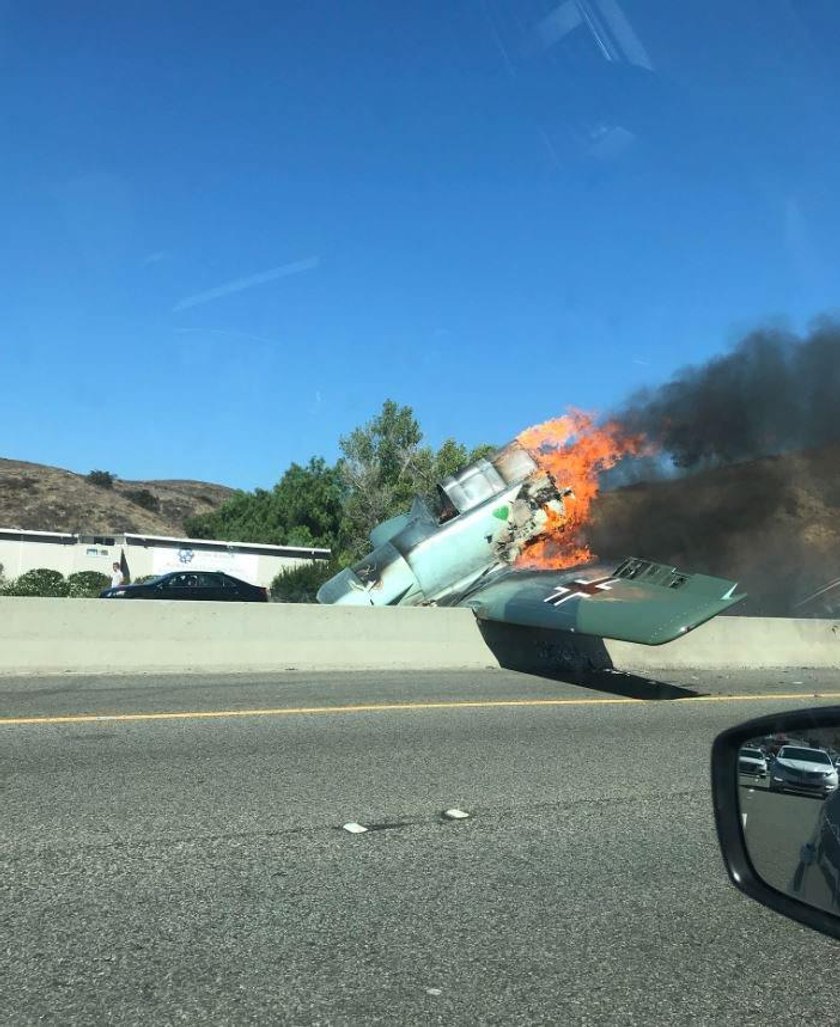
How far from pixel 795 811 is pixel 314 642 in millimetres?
11386

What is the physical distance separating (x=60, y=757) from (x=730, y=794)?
5948 mm

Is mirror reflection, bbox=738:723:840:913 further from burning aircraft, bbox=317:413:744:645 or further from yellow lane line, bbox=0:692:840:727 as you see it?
burning aircraft, bbox=317:413:744:645

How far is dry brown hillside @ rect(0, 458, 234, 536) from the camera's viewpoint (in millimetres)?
79312

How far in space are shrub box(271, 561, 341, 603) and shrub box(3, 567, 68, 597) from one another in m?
8.49

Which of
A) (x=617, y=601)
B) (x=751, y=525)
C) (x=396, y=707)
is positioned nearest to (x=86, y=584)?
(x=751, y=525)

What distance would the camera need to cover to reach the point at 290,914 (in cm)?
423

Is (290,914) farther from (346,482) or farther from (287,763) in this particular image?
(346,482)

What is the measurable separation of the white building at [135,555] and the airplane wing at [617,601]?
33571 millimetres

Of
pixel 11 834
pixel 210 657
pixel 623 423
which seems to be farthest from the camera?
pixel 623 423

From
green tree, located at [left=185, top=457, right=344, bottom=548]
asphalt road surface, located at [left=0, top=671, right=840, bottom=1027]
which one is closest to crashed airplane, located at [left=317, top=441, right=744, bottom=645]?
asphalt road surface, located at [left=0, top=671, right=840, bottom=1027]

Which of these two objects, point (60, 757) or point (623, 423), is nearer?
point (60, 757)

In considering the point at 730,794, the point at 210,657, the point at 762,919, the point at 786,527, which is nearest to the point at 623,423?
the point at 786,527

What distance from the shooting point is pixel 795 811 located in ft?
8.20

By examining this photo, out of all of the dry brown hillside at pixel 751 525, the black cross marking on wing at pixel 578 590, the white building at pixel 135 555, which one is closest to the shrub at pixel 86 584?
the white building at pixel 135 555
